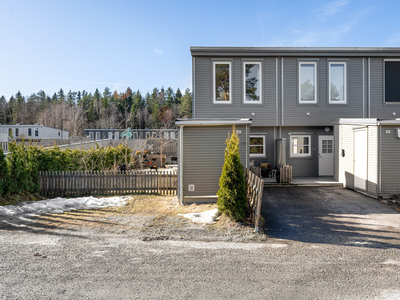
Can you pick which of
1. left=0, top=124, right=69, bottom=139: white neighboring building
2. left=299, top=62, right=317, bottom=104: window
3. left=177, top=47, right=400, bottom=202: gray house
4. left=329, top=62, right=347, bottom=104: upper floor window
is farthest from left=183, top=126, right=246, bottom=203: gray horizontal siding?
left=0, top=124, right=69, bottom=139: white neighboring building

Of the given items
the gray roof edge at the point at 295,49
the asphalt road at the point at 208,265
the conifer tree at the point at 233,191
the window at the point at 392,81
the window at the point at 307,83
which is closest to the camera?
the asphalt road at the point at 208,265

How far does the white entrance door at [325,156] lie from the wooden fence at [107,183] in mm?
7364

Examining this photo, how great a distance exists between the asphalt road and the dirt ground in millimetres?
302

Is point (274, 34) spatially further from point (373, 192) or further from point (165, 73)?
point (165, 73)

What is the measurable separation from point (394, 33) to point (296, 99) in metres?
10.3

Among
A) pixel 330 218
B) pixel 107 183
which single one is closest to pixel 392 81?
pixel 330 218

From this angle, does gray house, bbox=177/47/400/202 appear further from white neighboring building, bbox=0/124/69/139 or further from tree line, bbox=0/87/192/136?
tree line, bbox=0/87/192/136

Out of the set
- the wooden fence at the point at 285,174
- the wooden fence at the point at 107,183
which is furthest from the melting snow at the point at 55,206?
the wooden fence at the point at 285,174

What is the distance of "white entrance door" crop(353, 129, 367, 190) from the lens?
9.76 meters

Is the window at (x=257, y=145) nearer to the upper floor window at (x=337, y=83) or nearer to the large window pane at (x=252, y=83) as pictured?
the large window pane at (x=252, y=83)

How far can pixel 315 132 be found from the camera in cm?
1300

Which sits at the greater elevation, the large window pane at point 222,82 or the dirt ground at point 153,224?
the large window pane at point 222,82

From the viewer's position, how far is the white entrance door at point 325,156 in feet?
42.7

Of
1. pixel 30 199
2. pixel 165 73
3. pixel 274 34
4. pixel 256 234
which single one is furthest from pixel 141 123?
pixel 256 234
